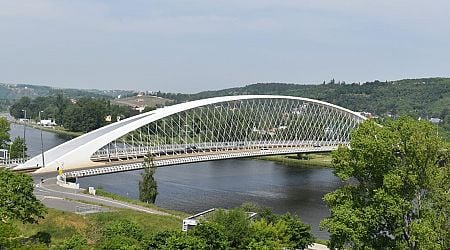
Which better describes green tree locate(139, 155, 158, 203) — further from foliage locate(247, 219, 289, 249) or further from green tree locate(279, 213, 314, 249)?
foliage locate(247, 219, 289, 249)

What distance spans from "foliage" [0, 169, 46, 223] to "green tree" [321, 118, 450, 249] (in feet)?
45.4

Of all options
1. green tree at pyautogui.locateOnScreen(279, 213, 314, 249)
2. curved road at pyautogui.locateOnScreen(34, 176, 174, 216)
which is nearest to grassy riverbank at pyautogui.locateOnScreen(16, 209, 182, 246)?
curved road at pyautogui.locateOnScreen(34, 176, 174, 216)

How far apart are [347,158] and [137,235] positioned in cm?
977

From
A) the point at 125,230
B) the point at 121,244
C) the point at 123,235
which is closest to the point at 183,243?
the point at 121,244

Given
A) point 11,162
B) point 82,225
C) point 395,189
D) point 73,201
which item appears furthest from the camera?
point 11,162

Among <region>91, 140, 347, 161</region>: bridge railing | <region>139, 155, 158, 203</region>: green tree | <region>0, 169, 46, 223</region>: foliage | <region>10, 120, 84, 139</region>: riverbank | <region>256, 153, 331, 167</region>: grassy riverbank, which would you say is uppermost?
<region>0, 169, 46, 223</region>: foliage

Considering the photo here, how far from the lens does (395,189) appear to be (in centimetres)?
2136

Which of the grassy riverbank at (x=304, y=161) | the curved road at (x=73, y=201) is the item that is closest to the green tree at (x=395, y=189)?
the curved road at (x=73, y=201)

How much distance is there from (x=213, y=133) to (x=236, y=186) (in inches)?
443

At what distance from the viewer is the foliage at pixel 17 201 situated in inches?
1033

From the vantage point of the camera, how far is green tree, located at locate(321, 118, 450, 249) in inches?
834

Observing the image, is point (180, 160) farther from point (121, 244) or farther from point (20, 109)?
point (20, 109)

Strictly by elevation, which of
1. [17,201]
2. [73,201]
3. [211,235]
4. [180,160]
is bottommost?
[73,201]

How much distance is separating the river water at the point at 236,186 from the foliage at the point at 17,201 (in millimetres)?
20256
